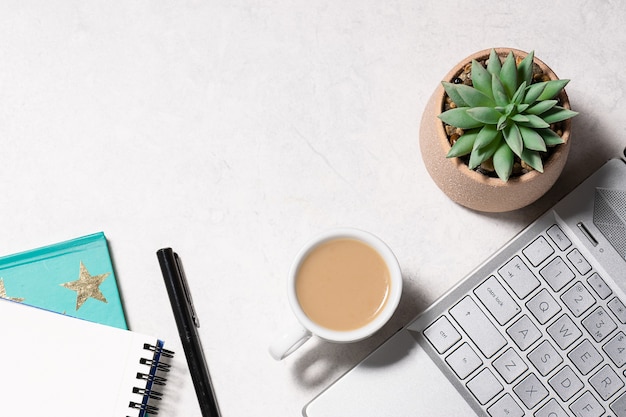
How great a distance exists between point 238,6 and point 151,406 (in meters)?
0.44

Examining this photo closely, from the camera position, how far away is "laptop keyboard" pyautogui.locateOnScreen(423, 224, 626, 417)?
70cm

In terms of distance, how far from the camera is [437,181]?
703 millimetres

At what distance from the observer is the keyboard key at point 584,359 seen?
2.29ft

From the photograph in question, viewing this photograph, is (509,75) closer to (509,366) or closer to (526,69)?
(526,69)

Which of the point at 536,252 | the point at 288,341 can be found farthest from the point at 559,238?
the point at 288,341

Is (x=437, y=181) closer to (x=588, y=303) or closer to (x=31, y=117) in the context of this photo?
(x=588, y=303)

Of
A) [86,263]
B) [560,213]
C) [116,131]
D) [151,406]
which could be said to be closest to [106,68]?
[116,131]

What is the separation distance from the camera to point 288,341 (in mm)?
679

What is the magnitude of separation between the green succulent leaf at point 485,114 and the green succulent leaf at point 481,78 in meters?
0.02

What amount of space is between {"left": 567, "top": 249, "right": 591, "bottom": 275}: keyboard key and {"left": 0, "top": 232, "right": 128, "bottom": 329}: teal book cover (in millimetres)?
469

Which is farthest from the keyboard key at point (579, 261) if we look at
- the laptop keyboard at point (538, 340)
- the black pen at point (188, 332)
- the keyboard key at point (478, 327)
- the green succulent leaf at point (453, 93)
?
Result: the black pen at point (188, 332)

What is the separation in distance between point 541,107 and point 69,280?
0.51 metres

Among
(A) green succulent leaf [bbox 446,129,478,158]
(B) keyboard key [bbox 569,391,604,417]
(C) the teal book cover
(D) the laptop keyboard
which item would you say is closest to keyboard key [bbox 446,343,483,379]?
(D) the laptop keyboard

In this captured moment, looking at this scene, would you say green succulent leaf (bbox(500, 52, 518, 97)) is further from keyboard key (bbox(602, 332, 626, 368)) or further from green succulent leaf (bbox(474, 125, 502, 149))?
keyboard key (bbox(602, 332, 626, 368))
